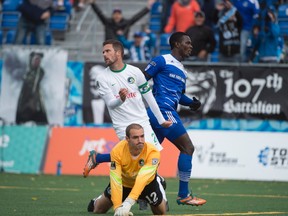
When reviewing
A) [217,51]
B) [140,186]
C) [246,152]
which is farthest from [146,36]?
[140,186]

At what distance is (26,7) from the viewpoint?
76.7ft

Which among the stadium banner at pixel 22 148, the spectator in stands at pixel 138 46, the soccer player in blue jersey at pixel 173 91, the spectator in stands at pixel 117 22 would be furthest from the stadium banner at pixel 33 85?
the soccer player in blue jersey at pixel 173 91

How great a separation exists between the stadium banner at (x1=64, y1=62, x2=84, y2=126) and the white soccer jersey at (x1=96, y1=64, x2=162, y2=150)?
30.0 feet

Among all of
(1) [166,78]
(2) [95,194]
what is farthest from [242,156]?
(1) [166,78]

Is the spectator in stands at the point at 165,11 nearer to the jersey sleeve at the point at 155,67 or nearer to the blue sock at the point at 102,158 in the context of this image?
the jersey sleeve at the point at 155,67

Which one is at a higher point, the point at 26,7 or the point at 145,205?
the point at 26,7

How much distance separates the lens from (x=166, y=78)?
13.6 metres

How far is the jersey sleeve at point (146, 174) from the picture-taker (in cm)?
1073

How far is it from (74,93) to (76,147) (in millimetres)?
1567

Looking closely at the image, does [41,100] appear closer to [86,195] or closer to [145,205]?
[86,195]

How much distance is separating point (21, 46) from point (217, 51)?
16.1 ft

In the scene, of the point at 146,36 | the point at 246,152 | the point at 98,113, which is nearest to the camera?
the point at 246,152

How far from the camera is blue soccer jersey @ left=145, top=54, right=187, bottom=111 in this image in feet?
44.4

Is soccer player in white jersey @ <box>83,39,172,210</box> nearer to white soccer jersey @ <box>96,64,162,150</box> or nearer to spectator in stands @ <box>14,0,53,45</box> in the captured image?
white soccer jersey @ <box>96,64,162,150</box>
